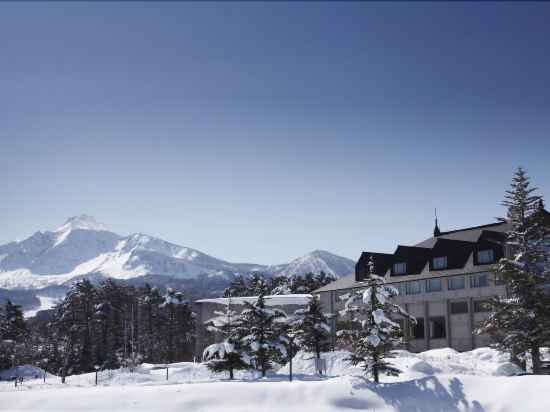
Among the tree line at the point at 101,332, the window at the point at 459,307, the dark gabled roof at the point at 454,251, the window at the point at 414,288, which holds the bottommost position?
the tree line at the point at 101,332

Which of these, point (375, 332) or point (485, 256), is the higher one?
point (485, 256)

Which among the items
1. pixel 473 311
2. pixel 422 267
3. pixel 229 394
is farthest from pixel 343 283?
pixel 229 394

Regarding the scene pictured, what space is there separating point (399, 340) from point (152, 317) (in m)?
90.0

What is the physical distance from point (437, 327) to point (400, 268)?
755 centimetres

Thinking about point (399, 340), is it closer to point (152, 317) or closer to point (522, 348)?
point (522, 348)

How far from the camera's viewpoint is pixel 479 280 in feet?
183

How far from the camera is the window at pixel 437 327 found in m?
60.4

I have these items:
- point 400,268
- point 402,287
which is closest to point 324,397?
point 402,287

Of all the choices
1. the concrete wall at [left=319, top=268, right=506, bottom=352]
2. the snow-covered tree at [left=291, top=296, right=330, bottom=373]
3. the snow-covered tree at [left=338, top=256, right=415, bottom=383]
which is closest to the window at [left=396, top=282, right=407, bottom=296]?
the concrete wall at [left=319, top=268, right=506, bottom=352]

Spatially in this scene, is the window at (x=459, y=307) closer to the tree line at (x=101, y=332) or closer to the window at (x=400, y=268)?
the window at (x=400, y=268)

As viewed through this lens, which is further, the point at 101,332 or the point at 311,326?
the point at 101,332

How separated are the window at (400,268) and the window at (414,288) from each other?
186 cm

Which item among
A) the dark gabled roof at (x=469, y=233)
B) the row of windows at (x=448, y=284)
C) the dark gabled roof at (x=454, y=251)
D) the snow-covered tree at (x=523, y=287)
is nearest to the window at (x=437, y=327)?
the row of windows at (x=448, y=284)

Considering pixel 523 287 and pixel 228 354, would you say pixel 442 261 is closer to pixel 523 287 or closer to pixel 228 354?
pixel 523 287
